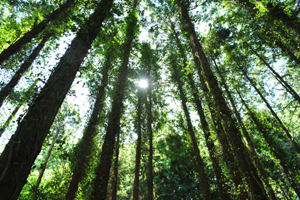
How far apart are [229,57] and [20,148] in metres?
15.5

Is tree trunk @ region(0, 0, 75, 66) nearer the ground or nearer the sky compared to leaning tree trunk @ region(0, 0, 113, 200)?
nearer the sky

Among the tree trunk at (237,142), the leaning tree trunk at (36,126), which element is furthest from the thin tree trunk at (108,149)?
the tree trunk at (237,142)

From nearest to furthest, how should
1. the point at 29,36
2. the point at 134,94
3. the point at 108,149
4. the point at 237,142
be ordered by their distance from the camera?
the point at 237,142 → the point at 108,149 → the point at 29,36 → the point at 134,94

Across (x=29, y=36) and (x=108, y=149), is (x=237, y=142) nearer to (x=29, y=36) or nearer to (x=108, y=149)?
(x=108, y=149)

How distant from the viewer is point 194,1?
239 inches

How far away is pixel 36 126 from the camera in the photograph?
2605 millimetres

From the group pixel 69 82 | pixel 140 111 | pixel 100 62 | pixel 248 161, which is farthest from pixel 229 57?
pixel 69 82

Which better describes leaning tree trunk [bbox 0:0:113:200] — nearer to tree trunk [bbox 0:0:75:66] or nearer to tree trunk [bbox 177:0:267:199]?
Answer: tree trunk [bbox 0:0:75:66]

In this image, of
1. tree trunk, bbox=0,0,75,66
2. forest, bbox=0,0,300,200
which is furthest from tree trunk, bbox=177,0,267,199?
tree trunk, bbox=0,0,75,66

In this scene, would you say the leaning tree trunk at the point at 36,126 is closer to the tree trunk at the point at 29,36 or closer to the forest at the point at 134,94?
the forest at the point at 134,94

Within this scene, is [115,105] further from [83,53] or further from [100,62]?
[100,62]

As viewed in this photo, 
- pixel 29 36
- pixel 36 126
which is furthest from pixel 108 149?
pixel 29 36

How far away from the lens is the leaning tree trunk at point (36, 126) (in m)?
2.14

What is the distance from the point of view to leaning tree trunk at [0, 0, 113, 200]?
84.1 inches
